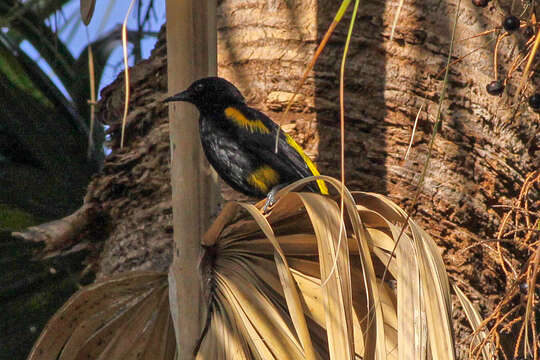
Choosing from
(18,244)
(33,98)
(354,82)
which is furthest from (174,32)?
(33,98)

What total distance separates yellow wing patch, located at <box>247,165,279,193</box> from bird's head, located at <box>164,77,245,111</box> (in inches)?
11.9

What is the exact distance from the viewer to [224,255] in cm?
164

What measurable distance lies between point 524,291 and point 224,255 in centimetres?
77

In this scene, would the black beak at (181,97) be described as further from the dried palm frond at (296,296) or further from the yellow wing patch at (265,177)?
the yellow wing patch at (265,177)

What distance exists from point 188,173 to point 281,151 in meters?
0.96

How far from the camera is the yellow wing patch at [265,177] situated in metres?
2.75

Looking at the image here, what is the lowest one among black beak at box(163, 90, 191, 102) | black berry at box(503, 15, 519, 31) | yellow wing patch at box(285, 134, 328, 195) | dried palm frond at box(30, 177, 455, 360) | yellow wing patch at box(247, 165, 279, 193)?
dried palm frond at box(30, 177, 455, 360)

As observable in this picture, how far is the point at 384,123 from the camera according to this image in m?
2.30

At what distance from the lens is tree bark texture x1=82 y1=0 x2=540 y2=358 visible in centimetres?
223

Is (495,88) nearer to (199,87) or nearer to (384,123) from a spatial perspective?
(384,123)

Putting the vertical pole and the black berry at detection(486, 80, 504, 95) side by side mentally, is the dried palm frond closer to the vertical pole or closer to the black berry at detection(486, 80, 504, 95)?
the vertical pole

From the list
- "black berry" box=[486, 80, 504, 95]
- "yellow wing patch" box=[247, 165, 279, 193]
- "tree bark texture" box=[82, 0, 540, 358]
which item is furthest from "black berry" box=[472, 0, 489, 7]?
"yellow wing patch" box=[247, 165, 279, 193]

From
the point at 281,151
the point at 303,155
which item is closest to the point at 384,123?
the point at 303,155

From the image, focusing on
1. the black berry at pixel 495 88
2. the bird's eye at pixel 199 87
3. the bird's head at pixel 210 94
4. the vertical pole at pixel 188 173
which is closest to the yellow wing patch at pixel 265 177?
the bird's head at pixel 210 94
